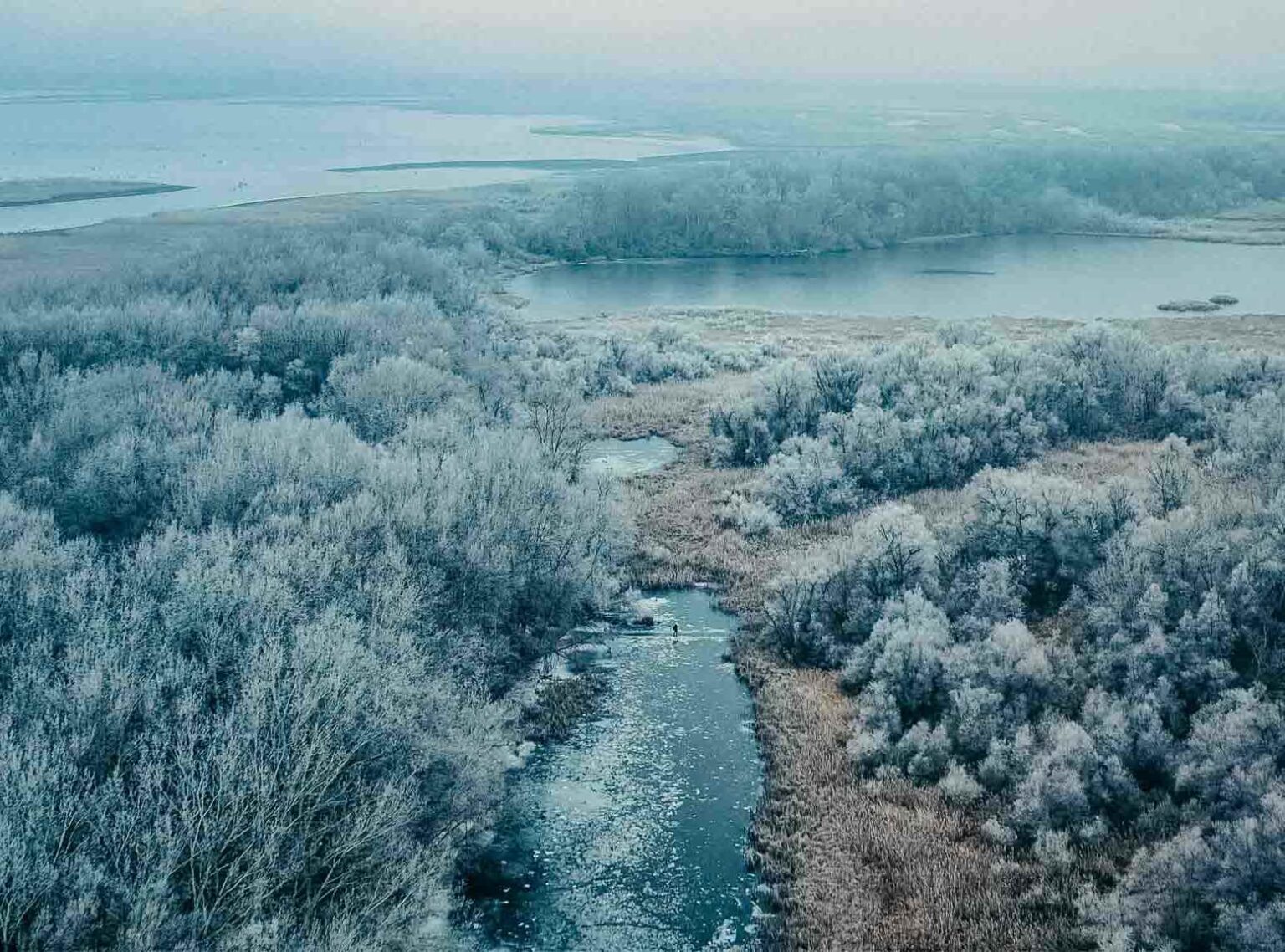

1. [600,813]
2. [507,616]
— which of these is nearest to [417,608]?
[507,616]

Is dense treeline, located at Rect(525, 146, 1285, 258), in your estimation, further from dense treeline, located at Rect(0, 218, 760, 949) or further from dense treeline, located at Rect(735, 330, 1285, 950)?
dense treeline, located at Rect(735, 330, 1285, 950)

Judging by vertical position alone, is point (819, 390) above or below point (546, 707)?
above

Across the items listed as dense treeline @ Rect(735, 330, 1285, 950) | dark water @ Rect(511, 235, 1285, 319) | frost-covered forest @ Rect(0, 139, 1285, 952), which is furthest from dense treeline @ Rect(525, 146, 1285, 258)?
dense treeline @ Rect(735, 330, 1285, 950)

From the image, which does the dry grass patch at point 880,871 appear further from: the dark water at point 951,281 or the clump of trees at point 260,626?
the dark water at point 951,281

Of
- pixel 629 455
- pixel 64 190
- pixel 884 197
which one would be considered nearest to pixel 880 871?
pixel 629 455

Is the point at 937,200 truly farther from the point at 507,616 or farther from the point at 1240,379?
the point at 507,616

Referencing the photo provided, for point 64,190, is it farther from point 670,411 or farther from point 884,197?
point 884,197
